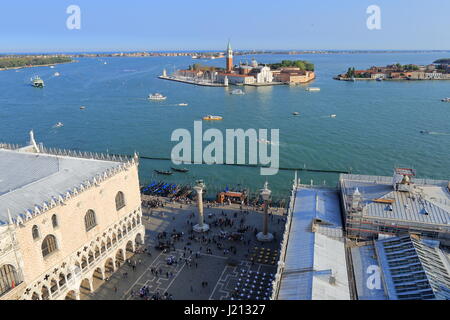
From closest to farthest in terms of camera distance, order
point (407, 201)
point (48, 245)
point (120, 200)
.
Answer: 1. point (48, 245)
2. point (407, 201)
3. point (120, 200)

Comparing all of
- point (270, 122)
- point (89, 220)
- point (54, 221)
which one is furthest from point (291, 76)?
point (54, 221)

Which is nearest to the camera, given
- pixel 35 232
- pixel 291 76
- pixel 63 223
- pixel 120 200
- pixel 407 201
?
pixel 35 232

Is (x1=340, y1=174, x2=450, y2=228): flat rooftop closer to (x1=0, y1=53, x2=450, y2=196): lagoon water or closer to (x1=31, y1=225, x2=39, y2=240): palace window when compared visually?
(x1=0, y1=53, x2=450, y2=196): lagoon water

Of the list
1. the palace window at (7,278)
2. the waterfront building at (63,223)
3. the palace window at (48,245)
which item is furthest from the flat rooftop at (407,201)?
the palace window at (7,278)

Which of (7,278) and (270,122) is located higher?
(270,122)

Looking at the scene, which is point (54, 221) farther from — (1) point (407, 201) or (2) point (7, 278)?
(1) point (407, 201)
